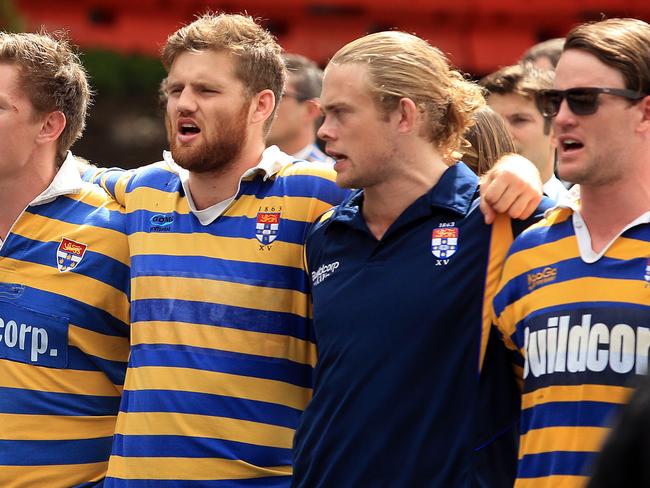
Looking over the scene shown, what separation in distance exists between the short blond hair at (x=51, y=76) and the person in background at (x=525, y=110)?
1750 mm

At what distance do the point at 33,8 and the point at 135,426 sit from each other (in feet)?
26.2

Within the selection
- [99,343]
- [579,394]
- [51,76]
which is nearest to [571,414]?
[579,394]

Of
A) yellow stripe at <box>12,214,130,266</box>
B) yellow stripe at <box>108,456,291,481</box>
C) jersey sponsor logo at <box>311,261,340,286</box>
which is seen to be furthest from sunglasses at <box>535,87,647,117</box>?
yellow stripe at <box>12,214,130,266</box>

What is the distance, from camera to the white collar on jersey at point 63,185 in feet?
13.2

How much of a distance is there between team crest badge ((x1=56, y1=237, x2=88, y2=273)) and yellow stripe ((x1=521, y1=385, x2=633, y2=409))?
1.69 meters

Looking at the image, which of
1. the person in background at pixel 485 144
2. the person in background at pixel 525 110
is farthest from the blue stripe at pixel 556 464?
the person in background at pixel 525 110

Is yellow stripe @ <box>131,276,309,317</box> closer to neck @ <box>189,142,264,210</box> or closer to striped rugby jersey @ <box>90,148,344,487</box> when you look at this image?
striped rugby jersey @ <box>90,148,344,487</box>

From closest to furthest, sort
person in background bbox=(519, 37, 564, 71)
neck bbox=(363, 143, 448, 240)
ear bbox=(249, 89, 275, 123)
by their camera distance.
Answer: neck bbox=(363, 143, 448, 240), ear bbox=(249, 89, 275, 123), person in background bbox=(519, 37, 564, 71)

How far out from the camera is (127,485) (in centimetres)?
355

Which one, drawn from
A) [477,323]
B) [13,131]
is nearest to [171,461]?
[477,323]

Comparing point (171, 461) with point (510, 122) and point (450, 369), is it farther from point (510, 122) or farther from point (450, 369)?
point (510, 122)

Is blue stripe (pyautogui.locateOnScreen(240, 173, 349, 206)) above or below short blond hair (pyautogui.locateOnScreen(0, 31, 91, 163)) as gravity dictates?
below

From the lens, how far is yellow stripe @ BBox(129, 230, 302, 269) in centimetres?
359

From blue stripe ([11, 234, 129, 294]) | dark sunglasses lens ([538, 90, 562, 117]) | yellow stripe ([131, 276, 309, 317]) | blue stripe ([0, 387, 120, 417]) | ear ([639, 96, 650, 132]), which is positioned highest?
dark sunglasses lens ([538, 90, 562, 117])
